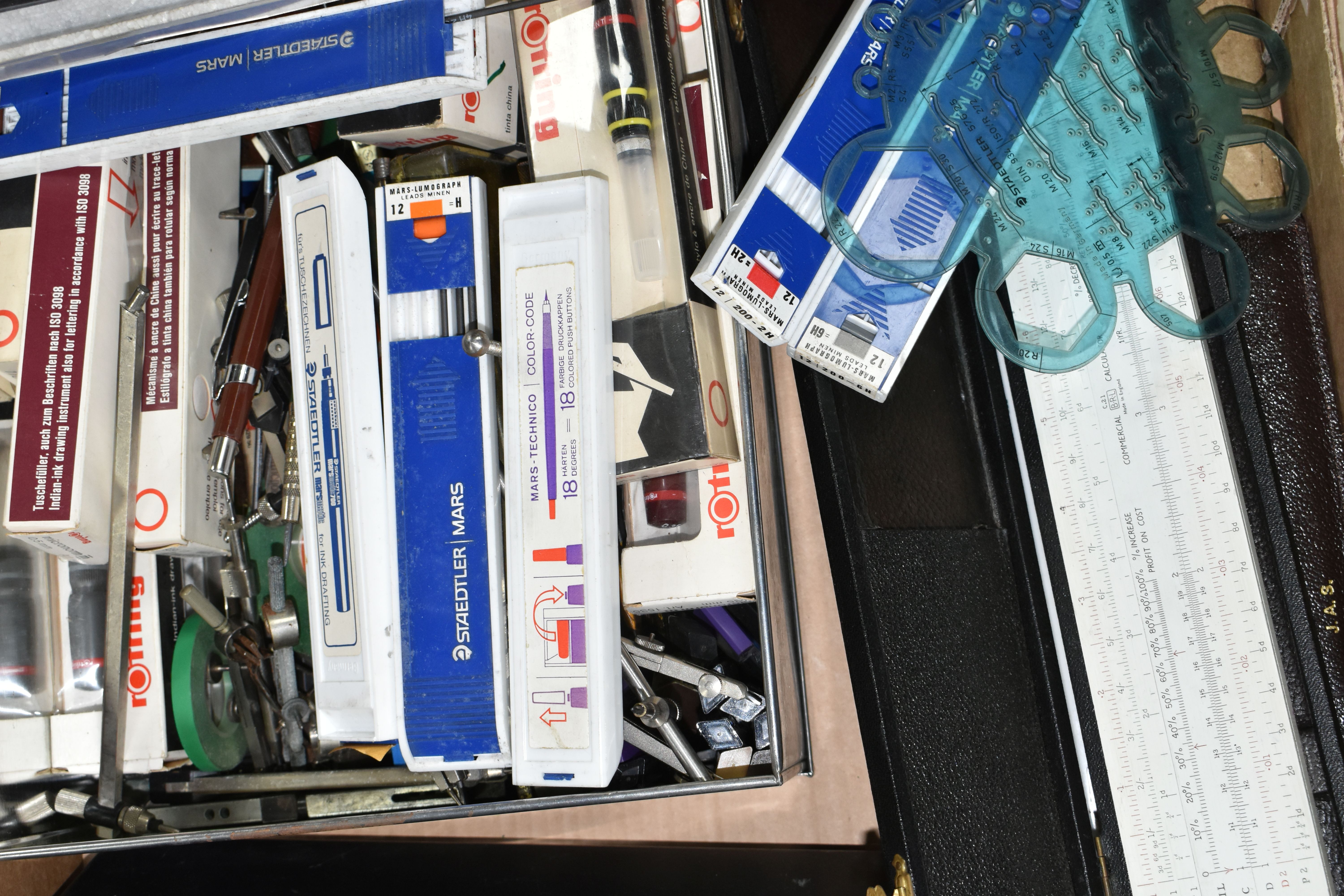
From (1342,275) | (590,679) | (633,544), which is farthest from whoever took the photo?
(633,544)

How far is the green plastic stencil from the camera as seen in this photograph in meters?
0.84

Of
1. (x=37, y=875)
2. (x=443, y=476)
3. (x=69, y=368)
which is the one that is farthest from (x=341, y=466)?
(x=37, y=875)

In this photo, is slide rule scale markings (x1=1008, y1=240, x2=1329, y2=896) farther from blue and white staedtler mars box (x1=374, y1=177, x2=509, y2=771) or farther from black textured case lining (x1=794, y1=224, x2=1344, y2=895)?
blue and white staedtler mars box (x1=374, y1=177, x2=509, y2=771)

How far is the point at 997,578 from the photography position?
0.96m

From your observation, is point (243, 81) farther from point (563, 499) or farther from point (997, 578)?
point (997, 578)

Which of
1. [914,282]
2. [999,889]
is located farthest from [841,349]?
[999,889]

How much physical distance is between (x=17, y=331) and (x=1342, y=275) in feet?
4.49

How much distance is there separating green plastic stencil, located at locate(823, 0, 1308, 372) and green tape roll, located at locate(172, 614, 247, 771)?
3.12 feet

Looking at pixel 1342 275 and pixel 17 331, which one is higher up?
pixel 17 331

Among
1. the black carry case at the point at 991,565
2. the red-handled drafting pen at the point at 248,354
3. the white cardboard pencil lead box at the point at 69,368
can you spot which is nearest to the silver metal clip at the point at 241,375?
the red-handled drafting pen at the point at 248,354

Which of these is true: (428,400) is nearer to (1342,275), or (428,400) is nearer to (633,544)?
(633,544)

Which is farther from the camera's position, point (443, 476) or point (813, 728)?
point (813, 728)

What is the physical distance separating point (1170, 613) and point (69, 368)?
1.18 meters

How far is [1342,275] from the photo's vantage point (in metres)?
0.81
